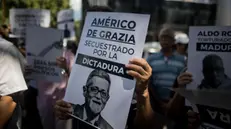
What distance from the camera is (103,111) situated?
217cm

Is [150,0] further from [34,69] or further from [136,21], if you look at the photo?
[136,21]

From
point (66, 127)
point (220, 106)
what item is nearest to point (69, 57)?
point (66, 127)

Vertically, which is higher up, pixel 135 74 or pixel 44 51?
pixel 135 74

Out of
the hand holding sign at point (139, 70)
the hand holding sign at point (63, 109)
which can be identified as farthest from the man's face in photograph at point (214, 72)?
the hand holding sign at point (63, 109)

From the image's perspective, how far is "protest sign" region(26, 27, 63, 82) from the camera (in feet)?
13.9

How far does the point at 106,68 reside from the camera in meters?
2.21

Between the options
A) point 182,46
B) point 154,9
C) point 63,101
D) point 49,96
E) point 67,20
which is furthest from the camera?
point 154,9

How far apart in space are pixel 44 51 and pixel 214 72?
2.35 metres

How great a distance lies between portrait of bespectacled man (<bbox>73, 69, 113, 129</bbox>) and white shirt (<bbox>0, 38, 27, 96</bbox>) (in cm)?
44

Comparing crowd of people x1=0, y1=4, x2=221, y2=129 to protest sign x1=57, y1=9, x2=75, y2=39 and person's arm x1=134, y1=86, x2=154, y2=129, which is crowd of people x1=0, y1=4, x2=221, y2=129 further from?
protest sign x1=57, y1=9, x2=75, y2=39

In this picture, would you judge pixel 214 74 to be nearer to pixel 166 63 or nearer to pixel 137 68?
pixel 137 68

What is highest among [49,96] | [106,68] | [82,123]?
[106,68]

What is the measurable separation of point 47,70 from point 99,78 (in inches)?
83.1

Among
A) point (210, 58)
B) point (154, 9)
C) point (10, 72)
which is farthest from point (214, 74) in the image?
point (154, 9)
